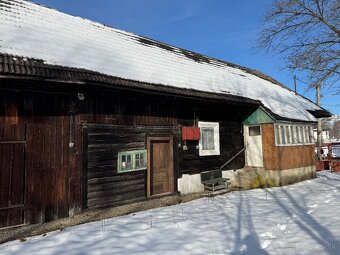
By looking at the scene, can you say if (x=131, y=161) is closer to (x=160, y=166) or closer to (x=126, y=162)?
(x=126, y=162)

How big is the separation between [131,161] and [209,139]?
3758 mm

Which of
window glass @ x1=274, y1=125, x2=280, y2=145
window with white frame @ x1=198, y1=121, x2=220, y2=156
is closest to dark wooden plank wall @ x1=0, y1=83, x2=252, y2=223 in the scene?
window with white frame @ x1=198, y1=121, x2=220, y2=156

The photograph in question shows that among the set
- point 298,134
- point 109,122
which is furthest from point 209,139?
point 298,134

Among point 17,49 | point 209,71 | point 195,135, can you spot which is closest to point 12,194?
point 17,49

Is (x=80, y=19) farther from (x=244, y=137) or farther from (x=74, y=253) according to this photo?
(x=74, y=253)

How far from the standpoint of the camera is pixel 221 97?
1091 centimetres

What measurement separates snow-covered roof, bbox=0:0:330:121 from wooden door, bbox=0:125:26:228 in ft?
5.92

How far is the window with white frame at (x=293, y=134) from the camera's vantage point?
12398 millimetres

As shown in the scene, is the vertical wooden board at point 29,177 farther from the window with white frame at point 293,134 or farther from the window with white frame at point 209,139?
the window with white frame at point 293,134

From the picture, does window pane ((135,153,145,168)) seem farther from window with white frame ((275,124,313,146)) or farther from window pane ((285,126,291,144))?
window pane ((285,126,291,144))

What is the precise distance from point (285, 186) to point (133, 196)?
6.65 meters

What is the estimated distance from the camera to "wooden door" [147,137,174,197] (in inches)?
378

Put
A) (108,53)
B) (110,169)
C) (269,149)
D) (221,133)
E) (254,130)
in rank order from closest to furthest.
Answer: (110,169)
(108,53)
(221,133)
(269,149)
(254,130)

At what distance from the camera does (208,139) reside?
1151cm
